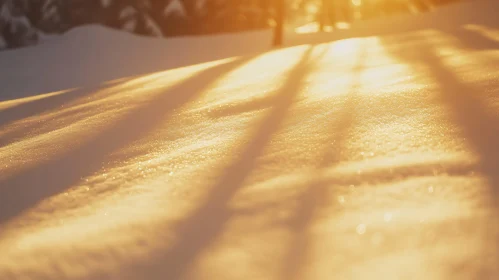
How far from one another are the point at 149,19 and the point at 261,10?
14.8 ft

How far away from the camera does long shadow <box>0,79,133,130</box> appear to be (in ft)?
10.5

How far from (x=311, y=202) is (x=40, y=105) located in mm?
2940

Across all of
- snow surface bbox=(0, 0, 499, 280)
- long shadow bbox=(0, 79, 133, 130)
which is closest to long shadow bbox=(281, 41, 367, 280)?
snow surface bbox=(0, 0, 499, 280)

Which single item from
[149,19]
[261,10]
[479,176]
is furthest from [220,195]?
[261,10]

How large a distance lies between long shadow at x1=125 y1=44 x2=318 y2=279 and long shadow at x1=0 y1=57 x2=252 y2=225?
696mm

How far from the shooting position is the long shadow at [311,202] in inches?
42.9

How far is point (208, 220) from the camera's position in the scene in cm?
134

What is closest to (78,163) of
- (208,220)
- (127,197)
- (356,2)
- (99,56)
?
(127,197)

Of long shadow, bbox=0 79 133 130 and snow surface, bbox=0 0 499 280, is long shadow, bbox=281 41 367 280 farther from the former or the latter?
long shadow, bbox=0 79 133 130

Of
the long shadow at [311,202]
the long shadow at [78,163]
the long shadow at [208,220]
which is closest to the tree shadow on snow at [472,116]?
the long shadow at [311,202]

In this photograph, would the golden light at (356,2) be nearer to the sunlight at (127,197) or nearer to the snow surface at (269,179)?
the snow surface at (269,179)

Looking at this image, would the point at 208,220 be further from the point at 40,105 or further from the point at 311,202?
the point at 40,105

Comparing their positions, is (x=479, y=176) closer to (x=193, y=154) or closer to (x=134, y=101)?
(x=193, y=154)

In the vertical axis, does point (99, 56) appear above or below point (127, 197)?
below
